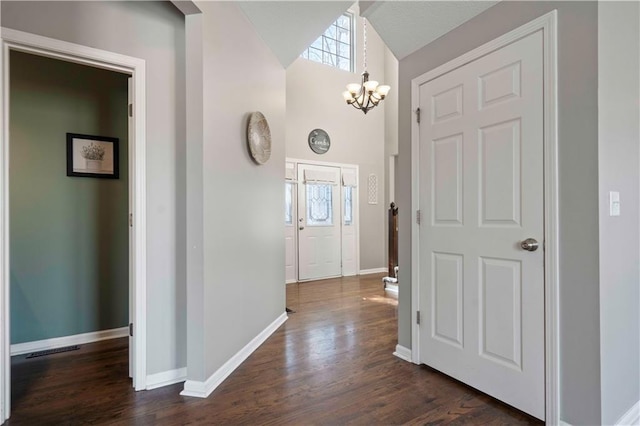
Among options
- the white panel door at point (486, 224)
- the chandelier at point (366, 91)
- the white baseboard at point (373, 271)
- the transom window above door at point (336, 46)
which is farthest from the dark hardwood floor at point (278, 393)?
the transom window above door at point (336, 46)

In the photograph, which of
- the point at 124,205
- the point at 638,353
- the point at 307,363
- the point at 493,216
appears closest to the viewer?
the point at 638,353

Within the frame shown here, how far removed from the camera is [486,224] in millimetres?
1915

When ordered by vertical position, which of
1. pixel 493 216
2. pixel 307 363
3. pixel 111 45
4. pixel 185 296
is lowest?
pixel 307 363

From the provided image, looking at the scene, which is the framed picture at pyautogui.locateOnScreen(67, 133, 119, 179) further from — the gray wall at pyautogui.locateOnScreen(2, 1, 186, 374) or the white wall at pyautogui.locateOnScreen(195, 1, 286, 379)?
the white wall at pyautogui.locateOnScreen(195, 1, 286, 379)

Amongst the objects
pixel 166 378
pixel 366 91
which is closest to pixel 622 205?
pixel 166 378

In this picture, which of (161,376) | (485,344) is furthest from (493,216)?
(161,376)

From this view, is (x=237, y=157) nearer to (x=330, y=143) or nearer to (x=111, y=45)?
(x=111, y=45)

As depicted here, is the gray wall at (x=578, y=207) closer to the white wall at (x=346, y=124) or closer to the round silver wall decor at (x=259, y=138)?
the round silver wall decor at (x=259, y=138)

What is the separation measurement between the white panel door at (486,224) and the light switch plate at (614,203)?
0.27 metres

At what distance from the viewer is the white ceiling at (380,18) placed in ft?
6.54

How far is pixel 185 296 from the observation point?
213 cm

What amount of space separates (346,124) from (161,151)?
173 inches

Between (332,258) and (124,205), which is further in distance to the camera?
(332,258)

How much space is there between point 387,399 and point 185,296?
1.38m
